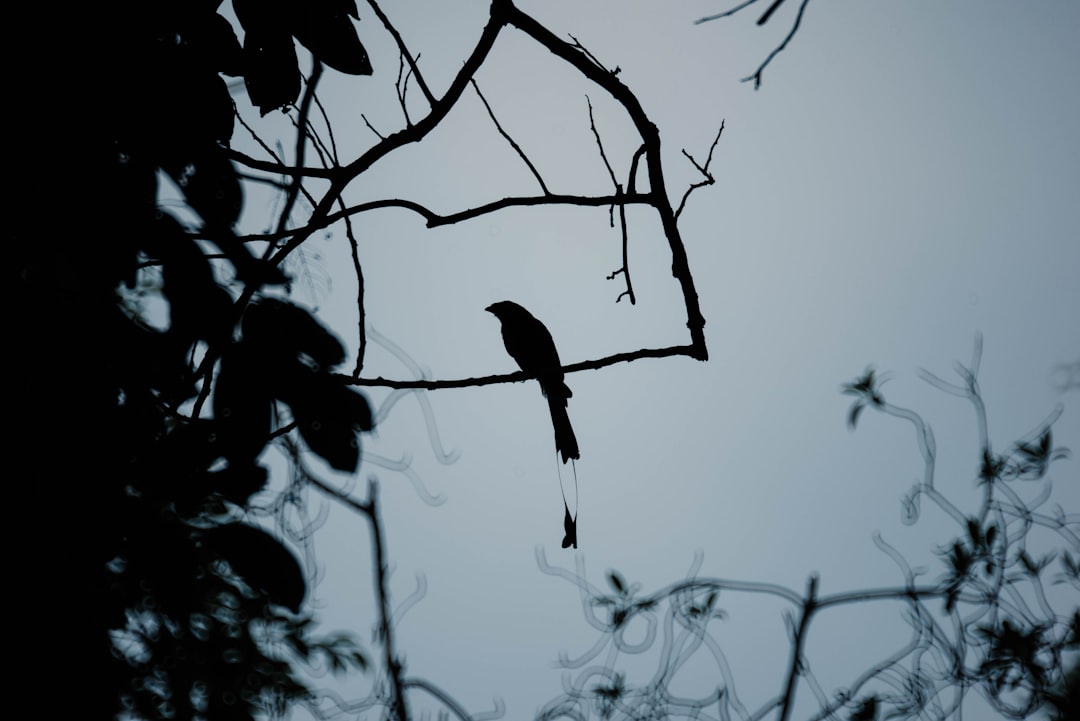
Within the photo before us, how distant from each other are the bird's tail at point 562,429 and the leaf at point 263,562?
150 centimetres

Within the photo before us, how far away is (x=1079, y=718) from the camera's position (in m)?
1.50

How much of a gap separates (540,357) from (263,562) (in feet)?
8.20

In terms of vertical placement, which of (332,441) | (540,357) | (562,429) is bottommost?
(332,441)

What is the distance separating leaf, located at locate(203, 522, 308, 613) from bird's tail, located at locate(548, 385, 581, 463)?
59.2 inches

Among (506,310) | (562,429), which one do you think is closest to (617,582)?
(562,429)

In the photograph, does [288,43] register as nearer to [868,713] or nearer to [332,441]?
[332,441]

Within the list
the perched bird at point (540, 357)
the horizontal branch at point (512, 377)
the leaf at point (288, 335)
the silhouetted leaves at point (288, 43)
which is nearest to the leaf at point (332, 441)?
the leaf at point (288, 335)

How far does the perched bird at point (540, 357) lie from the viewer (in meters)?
2.64

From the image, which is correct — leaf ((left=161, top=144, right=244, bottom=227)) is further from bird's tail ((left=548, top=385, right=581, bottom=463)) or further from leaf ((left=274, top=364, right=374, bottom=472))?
bird's tail ((left=548, top=385, right=581, bottom=463))

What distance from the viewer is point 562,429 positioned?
2695mm

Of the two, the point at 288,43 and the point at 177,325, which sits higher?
the point at 288,43

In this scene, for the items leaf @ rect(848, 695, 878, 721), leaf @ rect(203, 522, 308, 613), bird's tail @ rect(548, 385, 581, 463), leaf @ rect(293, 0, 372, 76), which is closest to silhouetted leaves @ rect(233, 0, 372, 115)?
leaf @ rect(293, 0, 372, 76)

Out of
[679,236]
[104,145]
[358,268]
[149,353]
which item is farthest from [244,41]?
[679,236]

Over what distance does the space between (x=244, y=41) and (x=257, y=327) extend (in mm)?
643
